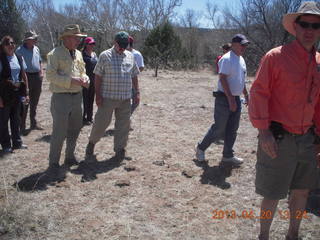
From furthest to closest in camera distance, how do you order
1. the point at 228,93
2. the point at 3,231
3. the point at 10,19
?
the point at 10,19, the point at 228,93, the point at 3,231

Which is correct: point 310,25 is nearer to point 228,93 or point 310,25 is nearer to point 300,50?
point 300,50

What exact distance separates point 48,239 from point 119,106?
222 cm

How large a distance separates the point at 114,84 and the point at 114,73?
147mm

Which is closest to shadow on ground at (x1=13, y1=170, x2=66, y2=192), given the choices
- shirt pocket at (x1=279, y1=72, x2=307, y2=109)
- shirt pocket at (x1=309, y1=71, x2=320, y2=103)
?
shirt pocket at (x1=279, y1=72, x2=307, y2=109)

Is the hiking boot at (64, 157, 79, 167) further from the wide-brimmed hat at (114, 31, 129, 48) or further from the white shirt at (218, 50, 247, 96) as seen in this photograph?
the white shirt at (218, 50, 247, 96)

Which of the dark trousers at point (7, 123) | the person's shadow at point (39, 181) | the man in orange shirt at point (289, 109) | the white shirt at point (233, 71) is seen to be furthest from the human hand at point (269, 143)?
the dark trousers at point (7, 123)

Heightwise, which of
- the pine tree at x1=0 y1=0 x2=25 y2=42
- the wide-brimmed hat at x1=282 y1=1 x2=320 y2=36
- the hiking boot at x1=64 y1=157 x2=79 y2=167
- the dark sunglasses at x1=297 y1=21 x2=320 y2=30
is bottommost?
the hiking boot at x1=64 y1=157 x2=79 y2=167

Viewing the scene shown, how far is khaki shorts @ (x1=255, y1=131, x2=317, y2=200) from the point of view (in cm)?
254

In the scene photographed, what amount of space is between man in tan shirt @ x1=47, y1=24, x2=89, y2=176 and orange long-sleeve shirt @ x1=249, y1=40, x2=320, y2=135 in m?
2.36

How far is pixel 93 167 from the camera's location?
4.66 metres

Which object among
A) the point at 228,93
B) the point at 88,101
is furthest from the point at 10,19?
the point at 228,93

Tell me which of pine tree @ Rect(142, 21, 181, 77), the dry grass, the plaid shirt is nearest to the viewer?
the dry grass

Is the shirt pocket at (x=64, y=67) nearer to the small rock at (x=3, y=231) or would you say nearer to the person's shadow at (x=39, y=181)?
the person's shadow at (x=39, y=181)

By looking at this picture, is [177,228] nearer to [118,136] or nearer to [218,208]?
[218,208]
